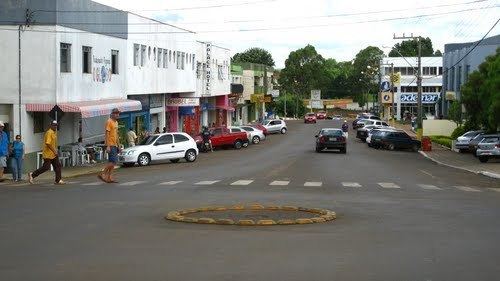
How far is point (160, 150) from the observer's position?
4088cm

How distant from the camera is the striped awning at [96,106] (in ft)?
119

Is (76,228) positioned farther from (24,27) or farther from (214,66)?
(214,66)

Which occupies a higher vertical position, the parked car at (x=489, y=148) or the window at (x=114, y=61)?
the window at (x=114, y=61)

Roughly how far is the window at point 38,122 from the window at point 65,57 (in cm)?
228

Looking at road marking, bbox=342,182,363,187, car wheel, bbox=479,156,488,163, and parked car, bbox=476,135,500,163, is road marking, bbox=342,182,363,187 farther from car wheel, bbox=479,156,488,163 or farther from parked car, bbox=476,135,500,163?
car wheel, bbox=479,156,488,163

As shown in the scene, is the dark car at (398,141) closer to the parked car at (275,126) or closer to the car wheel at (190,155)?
the car wheel at (190,155)

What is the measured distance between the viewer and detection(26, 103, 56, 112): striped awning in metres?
35.7

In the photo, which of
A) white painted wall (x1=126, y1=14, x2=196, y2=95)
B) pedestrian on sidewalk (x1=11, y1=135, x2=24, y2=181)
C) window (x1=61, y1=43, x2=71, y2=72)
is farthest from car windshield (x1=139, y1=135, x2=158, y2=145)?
pedestrian on sidewalk (x1=11, y1=135, x2=24, y2=181)

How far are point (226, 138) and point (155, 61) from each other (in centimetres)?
779

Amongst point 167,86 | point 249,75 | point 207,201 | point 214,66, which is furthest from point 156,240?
point 249,75

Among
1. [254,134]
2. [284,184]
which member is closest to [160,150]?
[284,184]

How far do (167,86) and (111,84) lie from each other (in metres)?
15.7

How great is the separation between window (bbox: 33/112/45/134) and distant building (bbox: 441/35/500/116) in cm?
4469

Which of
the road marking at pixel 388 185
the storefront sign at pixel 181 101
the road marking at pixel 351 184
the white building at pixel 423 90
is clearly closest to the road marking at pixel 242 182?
the road marking at pixel 351 184
